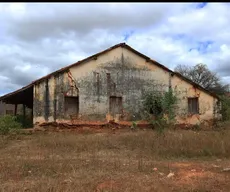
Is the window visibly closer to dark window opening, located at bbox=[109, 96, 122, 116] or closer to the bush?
dark window opening, located at bbox=[109, 96, 122, 116]

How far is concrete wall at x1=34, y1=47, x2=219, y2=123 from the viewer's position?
18.7 metres

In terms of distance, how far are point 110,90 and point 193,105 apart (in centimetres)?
548

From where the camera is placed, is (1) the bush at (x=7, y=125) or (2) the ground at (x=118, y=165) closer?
(2) the ground at (x=118, y=165)

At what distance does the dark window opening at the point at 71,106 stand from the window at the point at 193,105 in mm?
7043

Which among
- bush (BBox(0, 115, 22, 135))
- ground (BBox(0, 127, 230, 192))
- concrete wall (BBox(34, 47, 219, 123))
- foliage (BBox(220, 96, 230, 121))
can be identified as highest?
concrete wall (BBox(34, 47, 219, 123))

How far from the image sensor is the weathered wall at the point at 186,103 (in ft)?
69.1

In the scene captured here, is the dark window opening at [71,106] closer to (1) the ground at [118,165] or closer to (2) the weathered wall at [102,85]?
(2) the weathered wall at [102,85]

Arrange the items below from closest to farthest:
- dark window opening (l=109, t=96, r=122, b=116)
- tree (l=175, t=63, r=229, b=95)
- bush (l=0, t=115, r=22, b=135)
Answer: bush (l=0, t=115, r=22, b=135) → dark window opening (l=109, t=96, r=122, b=116) → tree (l=175, t=63, r=229, b=95)

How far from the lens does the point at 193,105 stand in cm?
2147

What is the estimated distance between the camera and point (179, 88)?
21.1 metres

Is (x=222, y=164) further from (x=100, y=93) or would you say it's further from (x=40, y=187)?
(x=100, y=93)

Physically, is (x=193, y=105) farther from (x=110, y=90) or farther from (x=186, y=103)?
(x=110, y=90)

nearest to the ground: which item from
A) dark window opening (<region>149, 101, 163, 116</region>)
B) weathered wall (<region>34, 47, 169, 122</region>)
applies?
weathered wall (<region>34, 47, 169, 122</region>)

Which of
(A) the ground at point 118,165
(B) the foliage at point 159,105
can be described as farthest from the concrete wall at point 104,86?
(A) the ground at point 118,165
